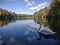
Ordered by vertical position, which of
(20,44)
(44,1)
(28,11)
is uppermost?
(44,1)

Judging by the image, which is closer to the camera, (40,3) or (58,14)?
(40,3)

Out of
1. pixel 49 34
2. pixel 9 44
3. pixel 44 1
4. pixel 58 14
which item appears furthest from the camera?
pixel 58 14

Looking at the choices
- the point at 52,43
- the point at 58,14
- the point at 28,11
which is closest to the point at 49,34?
the point at 52,43

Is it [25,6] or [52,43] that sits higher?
[25,6]

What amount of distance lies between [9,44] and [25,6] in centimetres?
382

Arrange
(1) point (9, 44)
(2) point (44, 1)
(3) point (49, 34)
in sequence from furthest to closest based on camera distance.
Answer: (2) point (44, 1), (3) point (49, 34), (1) point (9, 44)

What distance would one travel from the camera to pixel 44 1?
7.43 meters

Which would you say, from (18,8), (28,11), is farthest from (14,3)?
(28,11)

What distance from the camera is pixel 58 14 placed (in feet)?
41.9

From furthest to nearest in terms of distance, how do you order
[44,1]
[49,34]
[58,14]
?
1. [58,14]
2. [44,1]
3. [49,34]

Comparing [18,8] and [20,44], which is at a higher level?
[18,8]

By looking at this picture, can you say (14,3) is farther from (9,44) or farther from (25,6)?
(9,44)

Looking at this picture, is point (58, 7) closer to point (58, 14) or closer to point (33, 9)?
point (58, 14)

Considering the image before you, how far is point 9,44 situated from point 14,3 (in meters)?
4.10
